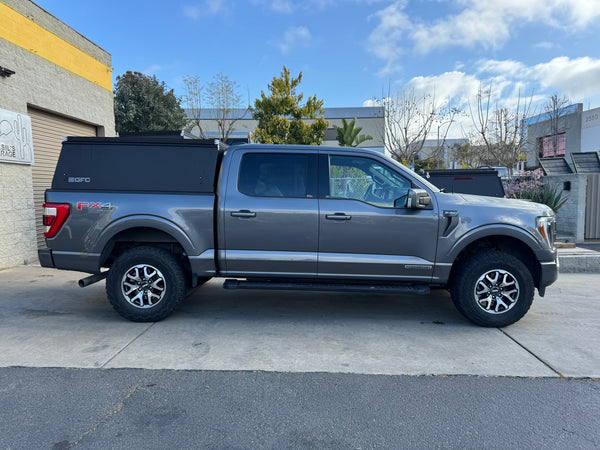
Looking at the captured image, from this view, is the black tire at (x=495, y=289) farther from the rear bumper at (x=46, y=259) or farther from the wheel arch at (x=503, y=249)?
the rear bumper at (x=46, y=259)

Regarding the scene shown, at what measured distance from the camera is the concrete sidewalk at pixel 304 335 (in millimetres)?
3830

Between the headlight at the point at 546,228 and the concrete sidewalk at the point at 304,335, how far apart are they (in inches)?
40.5

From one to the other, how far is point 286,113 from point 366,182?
15.7 metres

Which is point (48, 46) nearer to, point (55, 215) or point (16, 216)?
point (16, 216)

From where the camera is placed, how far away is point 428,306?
5.77 metres

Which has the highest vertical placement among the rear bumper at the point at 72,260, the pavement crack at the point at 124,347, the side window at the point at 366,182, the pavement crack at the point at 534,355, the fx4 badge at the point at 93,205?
the side window at the point at 366,182

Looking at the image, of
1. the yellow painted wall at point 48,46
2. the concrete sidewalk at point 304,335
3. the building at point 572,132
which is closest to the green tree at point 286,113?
the yellow painted wall at point 48,46

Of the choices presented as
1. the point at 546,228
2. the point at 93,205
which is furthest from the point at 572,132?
the point at 93,205

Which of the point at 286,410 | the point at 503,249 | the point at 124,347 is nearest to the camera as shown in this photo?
the point at 286,410

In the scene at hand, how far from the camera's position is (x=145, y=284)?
4.86 metres

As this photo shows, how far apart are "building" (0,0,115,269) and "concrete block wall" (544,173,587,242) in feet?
38.4

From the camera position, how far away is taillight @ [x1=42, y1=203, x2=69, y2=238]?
4766mm

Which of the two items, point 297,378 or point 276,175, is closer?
point 297,378

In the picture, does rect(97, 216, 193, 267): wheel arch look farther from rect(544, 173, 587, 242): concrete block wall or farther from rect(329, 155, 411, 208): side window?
rect(544, 173, 587, 242): concrete block wall
